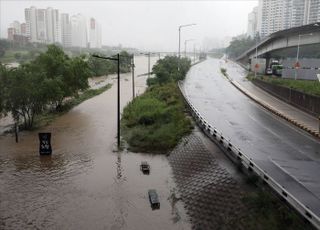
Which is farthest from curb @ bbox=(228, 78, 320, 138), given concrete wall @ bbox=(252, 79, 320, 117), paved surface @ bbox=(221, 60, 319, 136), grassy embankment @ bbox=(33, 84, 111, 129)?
grassy embankment @ bbox=(33, 84, 111, 129)

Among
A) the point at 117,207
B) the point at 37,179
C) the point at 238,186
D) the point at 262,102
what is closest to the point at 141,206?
the point at 117,207

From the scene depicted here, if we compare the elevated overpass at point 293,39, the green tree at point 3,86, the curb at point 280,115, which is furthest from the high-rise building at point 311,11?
the green tree at point 3,86

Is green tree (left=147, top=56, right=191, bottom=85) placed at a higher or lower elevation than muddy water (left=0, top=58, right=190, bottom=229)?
higher

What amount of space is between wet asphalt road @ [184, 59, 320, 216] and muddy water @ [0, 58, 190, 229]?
472cm

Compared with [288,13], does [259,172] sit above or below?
below

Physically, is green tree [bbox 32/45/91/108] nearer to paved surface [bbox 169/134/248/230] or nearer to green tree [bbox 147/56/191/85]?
green tree [bbox 147/56/191/85]

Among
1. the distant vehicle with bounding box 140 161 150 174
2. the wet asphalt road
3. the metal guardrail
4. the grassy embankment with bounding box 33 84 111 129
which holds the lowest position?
the grassy embankment with bounding box 33 84 111 129

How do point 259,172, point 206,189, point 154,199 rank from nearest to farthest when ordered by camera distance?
point 259,172, point 154,199, point 206,189

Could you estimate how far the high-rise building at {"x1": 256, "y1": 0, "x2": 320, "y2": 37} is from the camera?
308 feet

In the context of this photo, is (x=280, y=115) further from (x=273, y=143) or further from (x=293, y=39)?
(x=293, y=39)

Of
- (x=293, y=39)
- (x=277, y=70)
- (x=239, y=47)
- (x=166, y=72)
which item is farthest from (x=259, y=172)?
(x=239, y=47)

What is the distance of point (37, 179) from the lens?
20.7 meters

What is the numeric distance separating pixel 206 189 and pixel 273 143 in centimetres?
763

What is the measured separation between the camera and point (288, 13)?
106 metres
